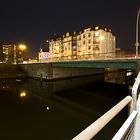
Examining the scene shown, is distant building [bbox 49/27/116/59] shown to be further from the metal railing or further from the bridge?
the metal railing

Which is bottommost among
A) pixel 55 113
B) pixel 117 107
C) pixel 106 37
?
pixel 55 113

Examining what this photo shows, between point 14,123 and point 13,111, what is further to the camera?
point 13,111

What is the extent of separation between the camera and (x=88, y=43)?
93.3 metres

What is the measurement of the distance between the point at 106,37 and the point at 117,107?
93.8 metres

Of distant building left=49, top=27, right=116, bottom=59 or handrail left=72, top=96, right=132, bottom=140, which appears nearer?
handrail left=72, top=96, right=132, bottom=140

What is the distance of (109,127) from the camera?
15.3 metres

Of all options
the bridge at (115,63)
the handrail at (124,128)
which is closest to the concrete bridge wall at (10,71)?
the bridge at (115,63)

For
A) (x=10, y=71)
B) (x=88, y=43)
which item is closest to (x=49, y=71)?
(x=10, y=71)

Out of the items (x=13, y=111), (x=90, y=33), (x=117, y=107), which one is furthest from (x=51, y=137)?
(x=90, y=33)

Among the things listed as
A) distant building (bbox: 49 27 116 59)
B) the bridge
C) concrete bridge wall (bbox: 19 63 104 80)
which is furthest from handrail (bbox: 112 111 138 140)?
distant building (bbox: 49 27 116 59)

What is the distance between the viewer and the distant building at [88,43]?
90.4m

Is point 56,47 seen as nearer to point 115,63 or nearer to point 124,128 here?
point 115,63

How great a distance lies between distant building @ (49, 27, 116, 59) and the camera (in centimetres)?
9041

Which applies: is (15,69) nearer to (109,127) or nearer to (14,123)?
(14,123)
